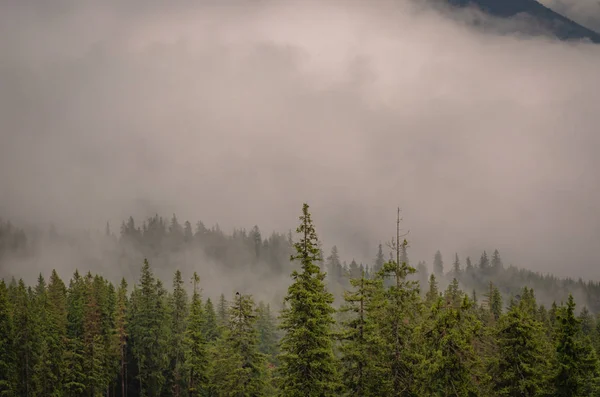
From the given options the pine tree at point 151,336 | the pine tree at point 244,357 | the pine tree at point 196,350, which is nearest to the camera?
the pine tree at point 244,357

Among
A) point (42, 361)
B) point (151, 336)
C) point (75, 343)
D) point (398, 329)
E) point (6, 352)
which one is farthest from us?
point (151, 336)

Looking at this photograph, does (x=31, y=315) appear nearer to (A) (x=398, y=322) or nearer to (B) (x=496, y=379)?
(A) (x=398, y=322)

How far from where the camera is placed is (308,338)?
32031 mm

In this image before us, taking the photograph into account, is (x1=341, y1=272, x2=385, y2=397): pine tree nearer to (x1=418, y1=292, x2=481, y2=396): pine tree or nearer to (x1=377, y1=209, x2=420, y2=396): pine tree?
(x1=377, y1=209, x2=420, y2=396): pine tree

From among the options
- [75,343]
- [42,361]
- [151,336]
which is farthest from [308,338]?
[151,336]

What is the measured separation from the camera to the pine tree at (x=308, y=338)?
31.7m

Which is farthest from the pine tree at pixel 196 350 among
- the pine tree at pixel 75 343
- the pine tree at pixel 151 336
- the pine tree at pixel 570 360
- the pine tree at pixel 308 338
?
the pine tree at pixel 570 360

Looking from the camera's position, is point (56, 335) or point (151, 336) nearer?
point (56, 335)

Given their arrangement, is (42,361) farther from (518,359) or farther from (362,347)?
(518,359)

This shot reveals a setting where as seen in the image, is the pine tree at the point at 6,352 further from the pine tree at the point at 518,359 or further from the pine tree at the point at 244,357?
the pine tree at the point at 518,359

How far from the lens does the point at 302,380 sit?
32031mm

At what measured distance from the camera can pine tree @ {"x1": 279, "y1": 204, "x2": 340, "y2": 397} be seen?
31688mm

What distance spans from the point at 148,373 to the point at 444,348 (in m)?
55.6

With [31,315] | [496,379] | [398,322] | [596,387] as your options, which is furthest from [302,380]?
[31,315]
